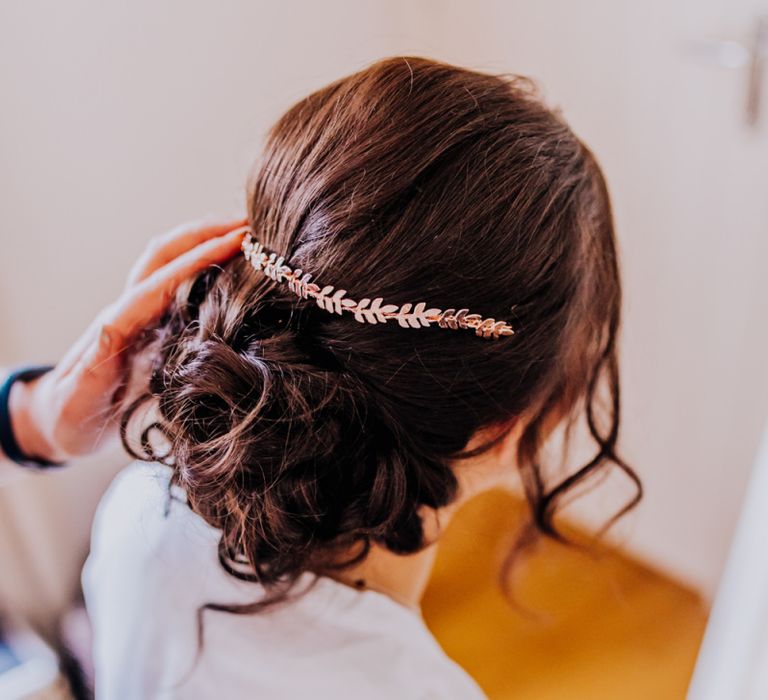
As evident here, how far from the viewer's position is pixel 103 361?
0.72 m

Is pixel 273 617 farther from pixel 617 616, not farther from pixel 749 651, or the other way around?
pixel 617 616

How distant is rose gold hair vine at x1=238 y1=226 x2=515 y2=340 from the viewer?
55 centimetres

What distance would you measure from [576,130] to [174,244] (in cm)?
86

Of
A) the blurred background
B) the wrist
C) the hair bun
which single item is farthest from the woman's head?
the blurred background

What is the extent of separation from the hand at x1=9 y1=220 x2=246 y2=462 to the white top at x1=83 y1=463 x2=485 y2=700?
111 mm

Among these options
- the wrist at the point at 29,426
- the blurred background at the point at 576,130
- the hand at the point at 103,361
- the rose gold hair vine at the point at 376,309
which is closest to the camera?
the rose gold hair vine at the point at 376,309

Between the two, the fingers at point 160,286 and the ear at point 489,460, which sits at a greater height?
the fingers at point 160,286

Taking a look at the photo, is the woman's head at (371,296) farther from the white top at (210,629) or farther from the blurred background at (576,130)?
the blurred background at (576,130)

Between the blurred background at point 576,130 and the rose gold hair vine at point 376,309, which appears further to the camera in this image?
the blurred background at point 576,130

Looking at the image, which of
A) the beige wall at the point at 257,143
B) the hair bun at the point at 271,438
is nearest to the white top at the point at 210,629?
the hair bun at the point at 271,438

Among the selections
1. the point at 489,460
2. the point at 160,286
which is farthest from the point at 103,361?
the point at 489,460

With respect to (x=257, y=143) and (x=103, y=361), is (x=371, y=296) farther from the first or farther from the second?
(x=257, y=143)

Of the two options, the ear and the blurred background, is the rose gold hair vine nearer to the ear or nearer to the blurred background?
the ear

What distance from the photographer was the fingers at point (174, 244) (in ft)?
2.38
